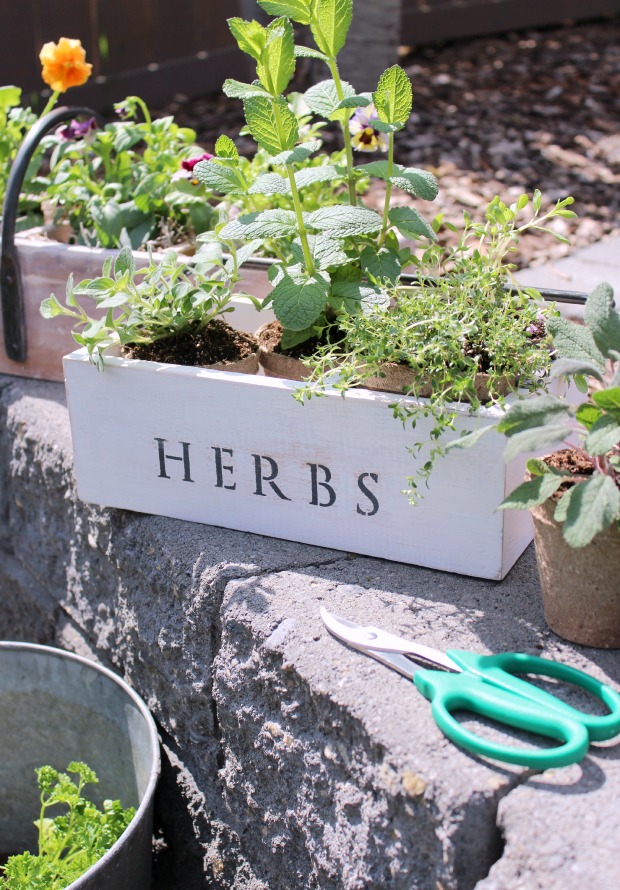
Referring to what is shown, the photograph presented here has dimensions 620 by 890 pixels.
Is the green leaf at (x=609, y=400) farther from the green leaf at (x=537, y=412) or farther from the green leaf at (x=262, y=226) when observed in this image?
the green leaf at (x=262, y=226)

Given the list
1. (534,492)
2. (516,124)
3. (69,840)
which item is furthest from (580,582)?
(516,124)

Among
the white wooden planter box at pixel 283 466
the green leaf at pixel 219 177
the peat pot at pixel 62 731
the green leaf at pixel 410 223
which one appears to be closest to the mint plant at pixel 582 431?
the white wooden planter box at pixel 283 466

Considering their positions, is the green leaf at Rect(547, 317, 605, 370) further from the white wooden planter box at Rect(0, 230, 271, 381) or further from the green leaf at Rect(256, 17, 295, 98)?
the white wooden planter box at Rect(0, 230, 271, 381)

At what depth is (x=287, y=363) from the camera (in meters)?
1.37

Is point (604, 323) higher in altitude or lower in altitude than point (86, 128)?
lower

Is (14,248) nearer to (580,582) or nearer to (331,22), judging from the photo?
(331,22)

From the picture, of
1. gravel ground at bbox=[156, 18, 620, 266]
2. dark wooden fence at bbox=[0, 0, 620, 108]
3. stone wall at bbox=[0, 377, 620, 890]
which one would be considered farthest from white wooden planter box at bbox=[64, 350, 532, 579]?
dark wooden fence at bbox=[0, 0, 620, 108]

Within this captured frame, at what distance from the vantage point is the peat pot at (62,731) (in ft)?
4.86

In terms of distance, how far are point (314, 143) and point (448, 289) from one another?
28cm

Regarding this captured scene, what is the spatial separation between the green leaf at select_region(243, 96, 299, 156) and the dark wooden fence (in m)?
3.10

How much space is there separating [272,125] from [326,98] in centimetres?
10

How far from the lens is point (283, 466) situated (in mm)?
1321

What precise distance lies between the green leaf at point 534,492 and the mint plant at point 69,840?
2.42ft

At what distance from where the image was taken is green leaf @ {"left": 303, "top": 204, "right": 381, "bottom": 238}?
1.30 m
